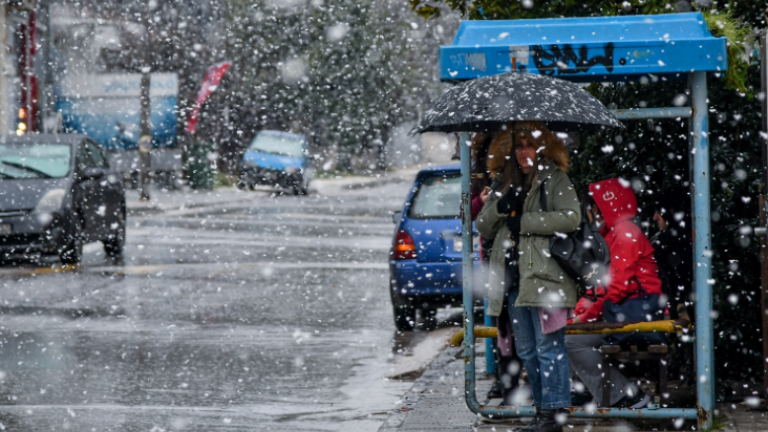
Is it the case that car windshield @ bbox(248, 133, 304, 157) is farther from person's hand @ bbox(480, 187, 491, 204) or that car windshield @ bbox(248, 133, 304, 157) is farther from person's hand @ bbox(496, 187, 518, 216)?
person's hand @ bbox(496, 187, 518, 216)

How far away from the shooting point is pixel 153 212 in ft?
91.3

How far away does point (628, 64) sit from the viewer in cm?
633

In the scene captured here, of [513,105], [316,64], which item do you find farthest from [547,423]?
[316,64]

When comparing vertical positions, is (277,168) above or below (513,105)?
below

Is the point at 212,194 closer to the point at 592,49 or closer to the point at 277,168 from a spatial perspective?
the point at 277,168

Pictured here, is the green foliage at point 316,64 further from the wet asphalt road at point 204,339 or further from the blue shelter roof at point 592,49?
the blue shelter roof at point 592,49

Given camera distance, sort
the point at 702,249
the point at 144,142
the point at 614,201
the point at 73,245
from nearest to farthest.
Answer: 1. the point at 702,249
2. the point at 614,201
3. the point at 73,245
4. the point at 144,142

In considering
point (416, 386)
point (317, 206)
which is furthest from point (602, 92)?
point (317, 206)

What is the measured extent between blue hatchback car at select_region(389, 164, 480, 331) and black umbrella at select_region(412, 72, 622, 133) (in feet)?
16.5

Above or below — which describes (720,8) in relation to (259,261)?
above

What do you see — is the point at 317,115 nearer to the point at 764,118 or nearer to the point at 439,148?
the point at 439,148

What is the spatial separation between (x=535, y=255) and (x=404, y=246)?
5243mm

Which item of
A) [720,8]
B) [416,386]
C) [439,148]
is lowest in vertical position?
[439,148]

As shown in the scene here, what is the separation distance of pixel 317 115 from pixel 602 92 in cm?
4168
